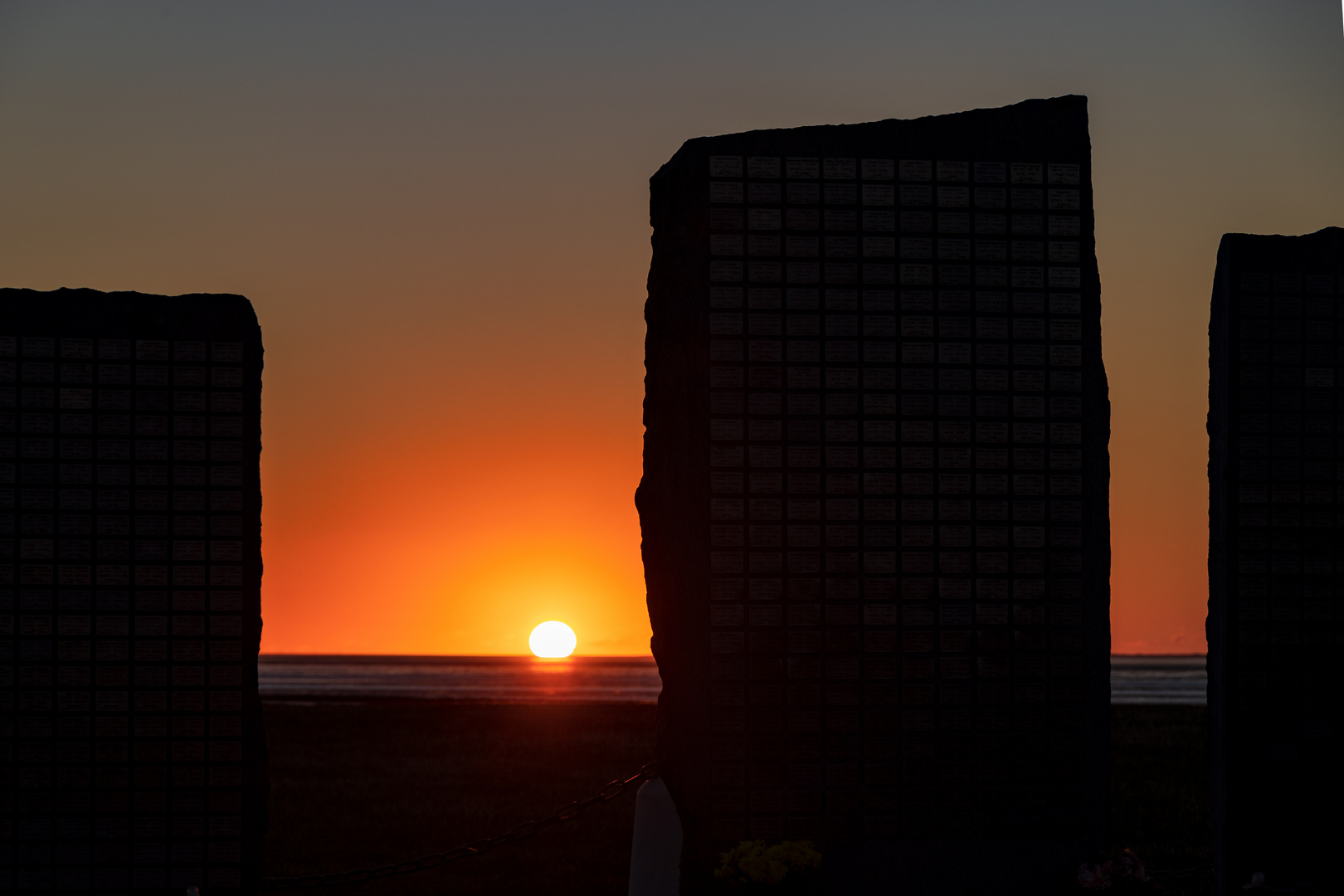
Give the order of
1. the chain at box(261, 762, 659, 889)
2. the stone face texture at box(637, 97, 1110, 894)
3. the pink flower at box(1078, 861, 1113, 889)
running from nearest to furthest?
the pink flower at box(1078, 861, 1113, 889), the stone face texture at box(637, 97, 1110, 894), the chain at box(261, 762, 659, 889)

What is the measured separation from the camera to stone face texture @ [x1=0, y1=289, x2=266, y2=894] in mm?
11094

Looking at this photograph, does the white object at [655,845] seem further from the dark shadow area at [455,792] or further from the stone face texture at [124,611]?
the stone face texture at [124,611]

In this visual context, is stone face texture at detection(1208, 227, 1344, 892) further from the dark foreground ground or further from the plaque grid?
the dark foreground ground

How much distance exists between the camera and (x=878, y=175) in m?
10.7

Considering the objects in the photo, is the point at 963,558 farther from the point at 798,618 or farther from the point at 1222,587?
the point at 1222,587

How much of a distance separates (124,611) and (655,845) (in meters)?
4.86

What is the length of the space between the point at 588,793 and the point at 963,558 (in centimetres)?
960

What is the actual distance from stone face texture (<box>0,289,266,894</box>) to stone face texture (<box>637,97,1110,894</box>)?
12.1 ft

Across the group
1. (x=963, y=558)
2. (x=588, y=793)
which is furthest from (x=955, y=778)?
(x=588, y=793)

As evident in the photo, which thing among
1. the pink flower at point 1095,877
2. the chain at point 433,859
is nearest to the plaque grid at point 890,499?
the pink flower at point 1095,877

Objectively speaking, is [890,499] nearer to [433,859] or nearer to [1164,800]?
[433,859]

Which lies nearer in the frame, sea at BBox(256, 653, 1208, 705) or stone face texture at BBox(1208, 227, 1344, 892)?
stone face texture at BBox(1208, 227, 1344, 892)

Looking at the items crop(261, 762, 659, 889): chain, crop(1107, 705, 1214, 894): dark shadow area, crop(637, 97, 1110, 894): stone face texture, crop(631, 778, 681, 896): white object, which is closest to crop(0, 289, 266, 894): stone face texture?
crop(261, 762, 659, 889): chain

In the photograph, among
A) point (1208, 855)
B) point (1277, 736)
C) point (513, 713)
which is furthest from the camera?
point (513, 713)
